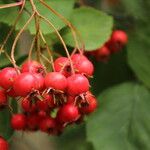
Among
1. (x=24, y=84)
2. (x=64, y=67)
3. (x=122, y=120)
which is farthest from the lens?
(x=122, y=120)

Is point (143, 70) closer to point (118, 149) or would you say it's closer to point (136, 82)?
point (136, 82)

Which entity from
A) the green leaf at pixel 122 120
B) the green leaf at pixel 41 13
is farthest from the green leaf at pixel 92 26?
the green leaf at pixel 122 120

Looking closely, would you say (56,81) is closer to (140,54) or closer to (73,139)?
(140,54)


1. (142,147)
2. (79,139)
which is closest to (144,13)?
(142,147)

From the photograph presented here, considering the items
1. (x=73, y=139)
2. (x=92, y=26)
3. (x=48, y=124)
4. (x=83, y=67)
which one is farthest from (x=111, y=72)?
(x=83, y=67)

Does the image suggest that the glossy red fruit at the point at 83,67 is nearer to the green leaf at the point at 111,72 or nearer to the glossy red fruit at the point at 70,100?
the glossy red fruit at the point at 70,100

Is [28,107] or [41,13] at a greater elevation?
[41,13]
